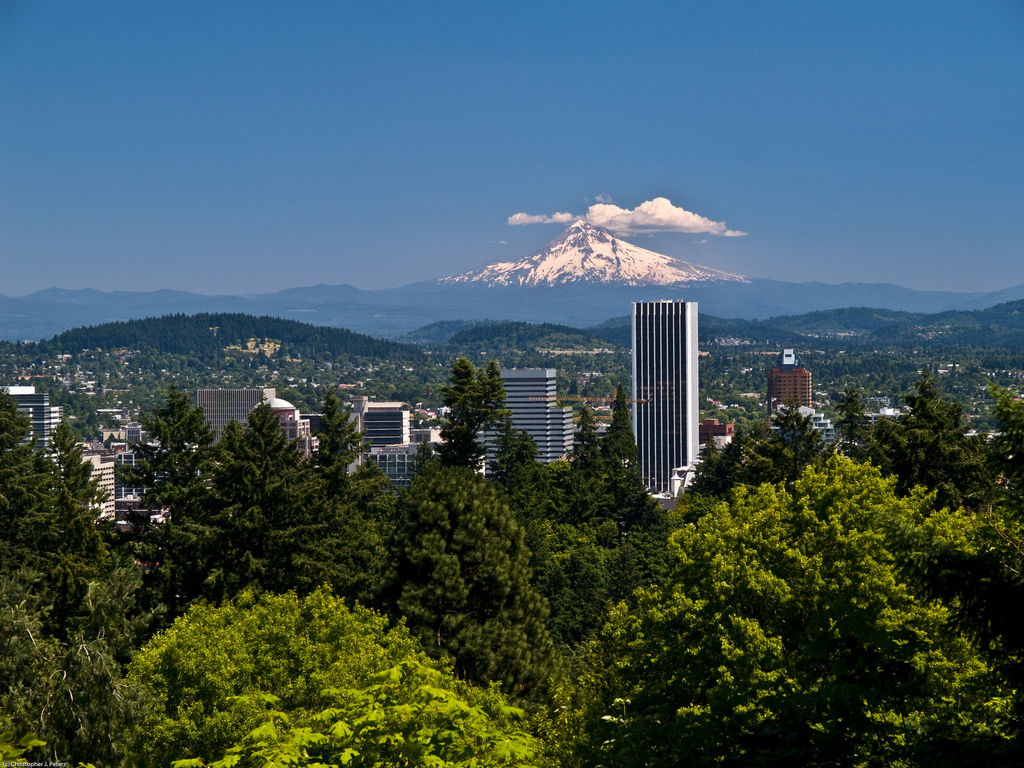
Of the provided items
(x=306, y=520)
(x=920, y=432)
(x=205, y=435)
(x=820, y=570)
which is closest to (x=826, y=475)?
(x=820, y=570)

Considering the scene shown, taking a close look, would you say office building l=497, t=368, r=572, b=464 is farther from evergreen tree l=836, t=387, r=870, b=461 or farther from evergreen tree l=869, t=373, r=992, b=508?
evergreen tree l=869, t=373, r=992, b=508

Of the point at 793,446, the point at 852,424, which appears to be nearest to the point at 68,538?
the point at 793,446

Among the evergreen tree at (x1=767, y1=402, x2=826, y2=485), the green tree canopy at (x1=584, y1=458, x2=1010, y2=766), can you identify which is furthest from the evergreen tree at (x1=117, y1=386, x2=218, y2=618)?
the evergreen tree at (x1=767, y1=402, x2=826, y2=485)

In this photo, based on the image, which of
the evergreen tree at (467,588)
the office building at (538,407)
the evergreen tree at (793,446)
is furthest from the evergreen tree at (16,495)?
the office building at (538,407)

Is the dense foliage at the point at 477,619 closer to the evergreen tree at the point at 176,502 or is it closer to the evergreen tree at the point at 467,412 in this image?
the evergreen tree at the point at 176,502

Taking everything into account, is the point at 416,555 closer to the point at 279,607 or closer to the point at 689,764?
the point at 279,607

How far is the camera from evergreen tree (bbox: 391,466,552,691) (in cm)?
2186

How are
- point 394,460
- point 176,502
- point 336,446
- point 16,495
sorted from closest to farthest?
point 16,495 < point 176,502 < point 336,446 < point 394,460

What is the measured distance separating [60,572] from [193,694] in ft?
25.0

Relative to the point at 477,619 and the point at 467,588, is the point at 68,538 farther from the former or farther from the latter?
the point at 477,619

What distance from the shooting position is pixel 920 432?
2497cm

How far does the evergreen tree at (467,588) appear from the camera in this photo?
21.9m

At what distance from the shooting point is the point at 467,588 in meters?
22.4

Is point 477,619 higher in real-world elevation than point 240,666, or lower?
lower
